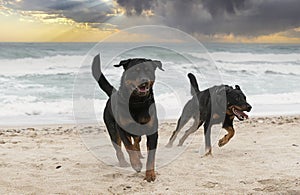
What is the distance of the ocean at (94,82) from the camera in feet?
22.1

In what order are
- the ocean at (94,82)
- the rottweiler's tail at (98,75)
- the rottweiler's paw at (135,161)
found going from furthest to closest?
the ocean at (94,82) < the rottweiler's tail at (98,75) < the rottweiler's paw at (135,161)

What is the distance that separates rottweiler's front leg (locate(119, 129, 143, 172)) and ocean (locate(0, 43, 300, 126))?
0.92m

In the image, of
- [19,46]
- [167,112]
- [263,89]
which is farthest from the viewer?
[19,46]

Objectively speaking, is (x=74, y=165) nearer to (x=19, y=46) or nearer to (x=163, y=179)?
(x=163, y=179)

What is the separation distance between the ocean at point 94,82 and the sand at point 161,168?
2.87 ft

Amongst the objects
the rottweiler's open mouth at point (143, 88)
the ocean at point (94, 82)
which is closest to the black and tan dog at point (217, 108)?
the ocean at point (94, 82)

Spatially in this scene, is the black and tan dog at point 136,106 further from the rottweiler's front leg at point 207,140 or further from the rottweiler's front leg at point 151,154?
the rottweiler's front leg at point 207,140

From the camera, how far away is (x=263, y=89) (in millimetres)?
17422

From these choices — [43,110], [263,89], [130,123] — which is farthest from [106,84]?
[263,89]

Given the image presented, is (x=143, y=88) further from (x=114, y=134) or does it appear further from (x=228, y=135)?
(x=228, y=135)

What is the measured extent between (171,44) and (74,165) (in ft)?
7.08

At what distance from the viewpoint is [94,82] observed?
253 inches

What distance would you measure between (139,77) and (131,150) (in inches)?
37.2

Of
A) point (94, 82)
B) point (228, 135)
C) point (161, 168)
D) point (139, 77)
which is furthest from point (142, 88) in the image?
point (228, 135)
